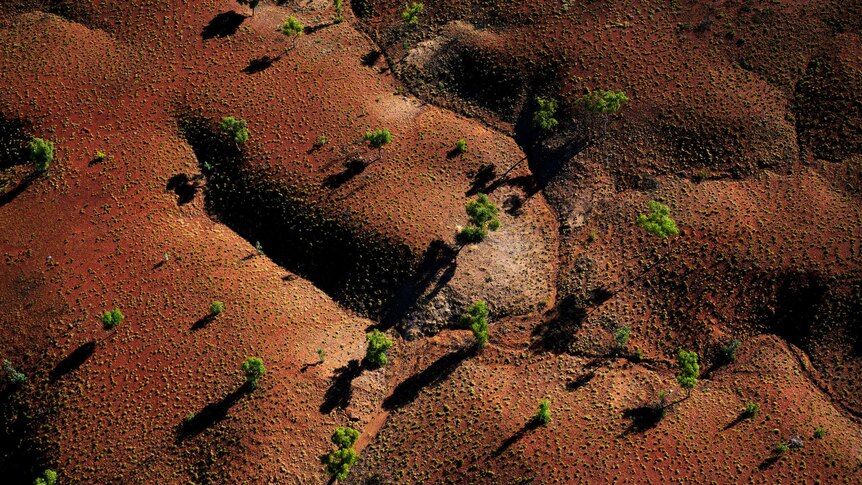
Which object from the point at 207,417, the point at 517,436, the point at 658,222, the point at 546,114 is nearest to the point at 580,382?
the point at 517,436

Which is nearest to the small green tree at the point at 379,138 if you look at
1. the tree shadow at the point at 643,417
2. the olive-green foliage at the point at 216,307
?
the olive-green foliage at the point at 216,307

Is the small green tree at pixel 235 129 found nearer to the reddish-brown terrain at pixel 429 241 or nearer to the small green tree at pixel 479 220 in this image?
the reddish-brown terrain at pixel 429 241

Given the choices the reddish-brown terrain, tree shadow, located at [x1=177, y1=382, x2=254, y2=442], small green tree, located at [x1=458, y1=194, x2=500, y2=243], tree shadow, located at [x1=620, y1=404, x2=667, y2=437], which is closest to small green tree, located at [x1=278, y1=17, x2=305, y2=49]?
Answer: the reddish-brown terrain

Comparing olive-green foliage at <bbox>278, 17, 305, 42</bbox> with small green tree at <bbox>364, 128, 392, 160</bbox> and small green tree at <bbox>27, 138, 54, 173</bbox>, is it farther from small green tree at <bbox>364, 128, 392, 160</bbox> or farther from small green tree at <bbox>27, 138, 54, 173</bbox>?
small green tree at <bbox>27, 138, 54, 173</bbox>

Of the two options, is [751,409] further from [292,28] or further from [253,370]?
[292,28]

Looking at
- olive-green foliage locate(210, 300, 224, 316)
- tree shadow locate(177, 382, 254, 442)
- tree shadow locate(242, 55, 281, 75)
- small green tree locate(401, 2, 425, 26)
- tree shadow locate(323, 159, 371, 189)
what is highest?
small green tree locate(401, 2, 425, 26)

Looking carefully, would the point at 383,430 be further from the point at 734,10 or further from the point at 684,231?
the point at 734,10
